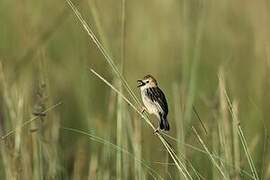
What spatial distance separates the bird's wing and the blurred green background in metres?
0.15

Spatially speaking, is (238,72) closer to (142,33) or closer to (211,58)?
(211,58)

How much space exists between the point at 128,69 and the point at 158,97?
8.37 feet

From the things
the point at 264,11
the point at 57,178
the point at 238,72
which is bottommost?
the point at 57,178

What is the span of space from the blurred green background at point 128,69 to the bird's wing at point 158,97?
0.15 meters

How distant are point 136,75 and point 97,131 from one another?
1.20m

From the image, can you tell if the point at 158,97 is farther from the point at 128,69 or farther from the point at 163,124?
the point at 128,69

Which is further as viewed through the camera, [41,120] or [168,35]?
[168,35]

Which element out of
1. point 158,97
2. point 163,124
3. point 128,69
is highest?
point 128,69

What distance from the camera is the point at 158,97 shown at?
9.54ft

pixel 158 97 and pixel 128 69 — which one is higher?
pixel 128 69

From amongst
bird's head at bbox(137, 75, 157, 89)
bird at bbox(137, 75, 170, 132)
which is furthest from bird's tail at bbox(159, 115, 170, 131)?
bird's head at bbox(137, 75, 157, 89)

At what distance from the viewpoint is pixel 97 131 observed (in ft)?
13.7

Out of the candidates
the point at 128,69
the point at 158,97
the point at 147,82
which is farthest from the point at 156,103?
the point at 128,69

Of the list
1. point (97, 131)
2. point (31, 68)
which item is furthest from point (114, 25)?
point (97, 131)
